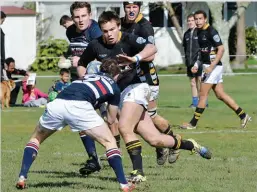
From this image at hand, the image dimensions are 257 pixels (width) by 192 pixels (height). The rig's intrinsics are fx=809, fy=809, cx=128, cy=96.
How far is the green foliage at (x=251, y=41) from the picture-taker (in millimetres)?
38469

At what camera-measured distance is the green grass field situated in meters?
8.30

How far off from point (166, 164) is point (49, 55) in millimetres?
27274

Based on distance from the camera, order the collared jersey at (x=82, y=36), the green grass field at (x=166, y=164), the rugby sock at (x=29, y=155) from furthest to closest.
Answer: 1. the collared jersey at (x=82, y=36)
2. the green grass field at (x=166, y=164)
3. the rugby sock at (x=29, y=155)

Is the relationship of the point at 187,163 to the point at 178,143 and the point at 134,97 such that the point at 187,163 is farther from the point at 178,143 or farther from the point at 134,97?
the point at 134,97

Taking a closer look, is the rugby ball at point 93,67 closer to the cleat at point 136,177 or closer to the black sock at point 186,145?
the cleat at point 136,177

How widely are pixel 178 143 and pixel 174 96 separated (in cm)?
1336

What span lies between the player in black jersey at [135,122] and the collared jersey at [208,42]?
552cm

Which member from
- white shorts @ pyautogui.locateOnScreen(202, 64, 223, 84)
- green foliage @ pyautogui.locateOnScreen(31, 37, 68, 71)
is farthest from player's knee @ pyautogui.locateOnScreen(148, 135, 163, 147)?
green foliage @ pyautogui.locateOnScreen(31, 37, 68, 71)

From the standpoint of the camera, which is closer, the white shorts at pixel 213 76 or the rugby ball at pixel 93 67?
the rugby ball at pixel 93 67

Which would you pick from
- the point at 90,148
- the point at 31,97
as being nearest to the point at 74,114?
the point at 90,148

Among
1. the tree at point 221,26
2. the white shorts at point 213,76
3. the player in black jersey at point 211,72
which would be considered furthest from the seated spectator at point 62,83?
the tree at point 221,26

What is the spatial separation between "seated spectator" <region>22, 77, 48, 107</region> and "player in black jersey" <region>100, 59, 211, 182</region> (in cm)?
1114

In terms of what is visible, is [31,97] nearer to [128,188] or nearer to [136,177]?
[136,177]

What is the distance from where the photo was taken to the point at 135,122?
340 inches
